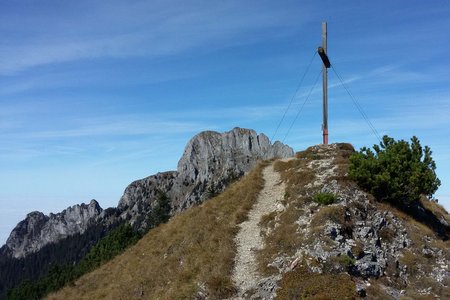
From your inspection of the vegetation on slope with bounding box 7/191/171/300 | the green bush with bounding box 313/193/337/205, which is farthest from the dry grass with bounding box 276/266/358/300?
the vegetation on slope with bounding box 7/191/171/300

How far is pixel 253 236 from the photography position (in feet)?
96.8

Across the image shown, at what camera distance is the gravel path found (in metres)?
24.6

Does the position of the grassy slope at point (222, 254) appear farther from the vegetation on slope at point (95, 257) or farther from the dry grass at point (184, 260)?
the vegetation on slope at point (95, 257)

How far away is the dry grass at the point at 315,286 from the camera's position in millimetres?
20719

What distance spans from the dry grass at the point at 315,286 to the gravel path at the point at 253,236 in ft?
8.21

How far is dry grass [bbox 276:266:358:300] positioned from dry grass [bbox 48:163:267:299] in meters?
3.61

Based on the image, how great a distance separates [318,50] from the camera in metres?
36.3

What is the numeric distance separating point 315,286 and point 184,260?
11.5 metres

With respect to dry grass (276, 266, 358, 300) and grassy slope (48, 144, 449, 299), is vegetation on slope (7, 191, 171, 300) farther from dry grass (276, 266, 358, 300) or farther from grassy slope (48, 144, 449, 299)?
dry grass (276, 266, 358, 300)

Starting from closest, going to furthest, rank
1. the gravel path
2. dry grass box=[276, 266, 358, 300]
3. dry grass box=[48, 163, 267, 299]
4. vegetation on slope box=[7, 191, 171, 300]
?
dry grass box=[276, 266, 358, 300] < the gravel path < dry grass box=[48, 163, 267, 299] < vegetation on slope box=[7, 191, 171, 300]

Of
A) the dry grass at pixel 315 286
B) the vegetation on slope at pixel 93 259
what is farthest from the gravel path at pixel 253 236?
the vegetation on slope at pixel 93 259

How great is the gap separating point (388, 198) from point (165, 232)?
21.5 meters

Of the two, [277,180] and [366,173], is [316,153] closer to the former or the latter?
[277,180]

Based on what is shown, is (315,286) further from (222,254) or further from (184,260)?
(184,260)
